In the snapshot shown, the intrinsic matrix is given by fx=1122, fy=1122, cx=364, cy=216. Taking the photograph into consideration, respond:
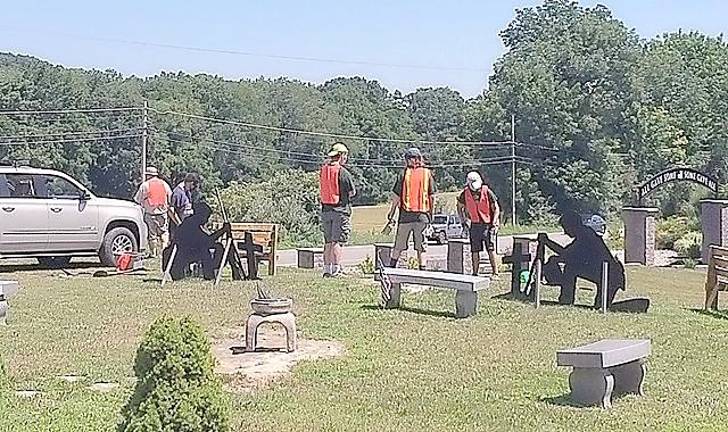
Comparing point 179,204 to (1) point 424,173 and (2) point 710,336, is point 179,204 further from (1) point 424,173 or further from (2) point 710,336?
(2) point 710,336

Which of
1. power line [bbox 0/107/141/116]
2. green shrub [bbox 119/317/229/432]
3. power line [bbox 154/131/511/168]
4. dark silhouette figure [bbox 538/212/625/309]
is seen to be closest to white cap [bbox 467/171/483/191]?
dark silhouette figure [bbox 538/212/625/309]

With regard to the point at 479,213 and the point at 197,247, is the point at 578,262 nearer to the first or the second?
the point at 479,213

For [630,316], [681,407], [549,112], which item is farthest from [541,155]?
[681,407]

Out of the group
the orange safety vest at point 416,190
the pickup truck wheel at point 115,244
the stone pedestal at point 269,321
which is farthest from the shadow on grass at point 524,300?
the pickup truck wheel at point 115,244

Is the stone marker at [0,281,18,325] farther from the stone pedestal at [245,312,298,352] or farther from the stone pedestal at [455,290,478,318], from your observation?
the stone pedestal at [455,290,478,318]

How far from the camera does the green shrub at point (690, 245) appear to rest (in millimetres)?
31205

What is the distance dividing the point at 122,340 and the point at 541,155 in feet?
187

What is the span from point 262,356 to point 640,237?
73.6 feet

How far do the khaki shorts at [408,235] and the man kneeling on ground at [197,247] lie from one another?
7.10ft

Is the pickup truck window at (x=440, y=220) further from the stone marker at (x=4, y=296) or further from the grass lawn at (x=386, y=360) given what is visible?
the stone marker at (x=4, y=296)

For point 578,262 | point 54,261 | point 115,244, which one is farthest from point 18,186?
point 578,262

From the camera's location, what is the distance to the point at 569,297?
12578 millimetres

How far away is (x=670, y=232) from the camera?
3638 cm

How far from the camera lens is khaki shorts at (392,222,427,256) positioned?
14289 millimetres
